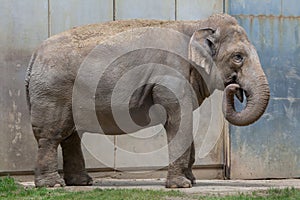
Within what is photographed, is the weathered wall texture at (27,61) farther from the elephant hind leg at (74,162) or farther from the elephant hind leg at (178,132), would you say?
the elephant hind leg at (178,132)

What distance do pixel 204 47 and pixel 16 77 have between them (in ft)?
8.41

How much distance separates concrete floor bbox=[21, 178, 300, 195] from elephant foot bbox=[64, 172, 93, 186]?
110 millimetres

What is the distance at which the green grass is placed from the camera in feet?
29.5

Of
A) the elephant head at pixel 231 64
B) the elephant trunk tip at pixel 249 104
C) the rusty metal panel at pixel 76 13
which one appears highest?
the rusty metal panel at pixel 76 13

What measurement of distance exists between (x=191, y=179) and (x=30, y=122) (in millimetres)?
2237

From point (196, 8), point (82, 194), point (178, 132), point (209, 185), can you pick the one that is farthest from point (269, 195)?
point (196, 8)

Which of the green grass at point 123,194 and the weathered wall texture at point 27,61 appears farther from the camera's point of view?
the weathered wall texture at point 27,61

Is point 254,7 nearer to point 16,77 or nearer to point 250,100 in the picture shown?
point 250,100

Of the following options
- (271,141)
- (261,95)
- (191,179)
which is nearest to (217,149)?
(271,141)

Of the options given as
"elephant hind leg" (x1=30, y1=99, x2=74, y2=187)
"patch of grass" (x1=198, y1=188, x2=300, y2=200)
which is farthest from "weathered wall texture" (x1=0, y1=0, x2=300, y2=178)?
"patch of grass" (x1=198, y1=188, x2=300, y2=200)

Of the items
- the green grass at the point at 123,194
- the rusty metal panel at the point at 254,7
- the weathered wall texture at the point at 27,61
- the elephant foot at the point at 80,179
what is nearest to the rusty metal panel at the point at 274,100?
the rusty metal panel at the point at 254,7

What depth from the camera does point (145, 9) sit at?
1184 cm

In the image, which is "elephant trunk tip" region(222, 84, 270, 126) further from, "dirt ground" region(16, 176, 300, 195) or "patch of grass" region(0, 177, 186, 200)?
"patch of grass" region(0, 177, 186, 200)

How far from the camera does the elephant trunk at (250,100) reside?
9922mm
